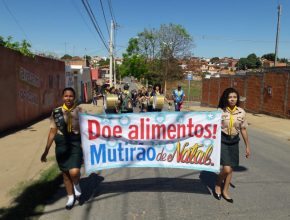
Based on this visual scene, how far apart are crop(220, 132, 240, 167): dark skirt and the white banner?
9 cm

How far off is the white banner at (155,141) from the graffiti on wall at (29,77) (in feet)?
31.5

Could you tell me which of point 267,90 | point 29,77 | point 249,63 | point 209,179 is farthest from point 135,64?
point 209,179

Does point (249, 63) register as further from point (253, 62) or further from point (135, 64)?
point (135, 64)

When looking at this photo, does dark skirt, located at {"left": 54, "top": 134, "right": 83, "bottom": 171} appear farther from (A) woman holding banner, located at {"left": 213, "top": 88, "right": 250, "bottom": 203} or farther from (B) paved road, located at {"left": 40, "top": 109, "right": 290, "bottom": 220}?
(A) woman holding banner, located at {"left": 213, "top": 88, "right": 250, "bottom": 203}

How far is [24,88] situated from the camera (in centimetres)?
1426

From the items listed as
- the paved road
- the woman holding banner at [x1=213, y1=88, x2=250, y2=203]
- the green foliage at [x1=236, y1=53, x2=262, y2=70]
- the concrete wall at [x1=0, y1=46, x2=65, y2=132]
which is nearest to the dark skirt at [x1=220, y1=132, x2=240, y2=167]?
the woman holding banner at [x1=213, y1=88, x2=250, y2=203]

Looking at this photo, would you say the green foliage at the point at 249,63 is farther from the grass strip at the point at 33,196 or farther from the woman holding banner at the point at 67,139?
the woman holding banner at the point at 67,139

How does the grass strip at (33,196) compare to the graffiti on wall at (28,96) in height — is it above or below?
below

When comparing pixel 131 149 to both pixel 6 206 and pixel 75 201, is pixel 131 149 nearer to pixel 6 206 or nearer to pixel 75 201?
pixel 75 201

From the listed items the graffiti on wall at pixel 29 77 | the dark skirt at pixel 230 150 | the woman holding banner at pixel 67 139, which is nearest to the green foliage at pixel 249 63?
the graffiti on wall at pixel 29 77

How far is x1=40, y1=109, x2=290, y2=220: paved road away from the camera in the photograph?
4648 mm

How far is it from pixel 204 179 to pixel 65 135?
8.72ft

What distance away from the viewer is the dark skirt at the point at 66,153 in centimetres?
479

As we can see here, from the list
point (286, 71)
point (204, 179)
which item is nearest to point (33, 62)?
point (204, 179)
